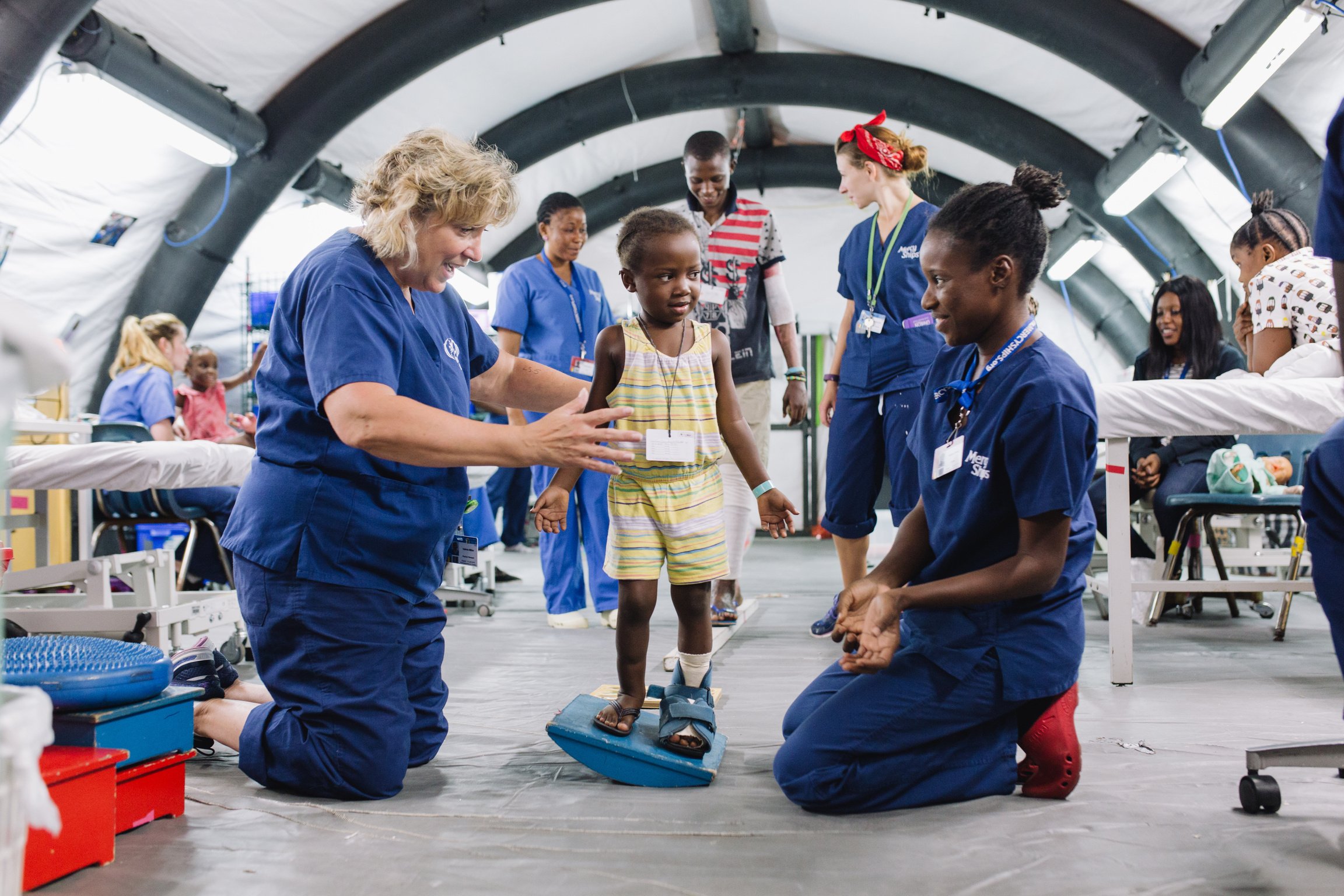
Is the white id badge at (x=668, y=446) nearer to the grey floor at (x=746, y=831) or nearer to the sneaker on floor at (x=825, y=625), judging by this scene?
the grey floor at (x=746, y=831)

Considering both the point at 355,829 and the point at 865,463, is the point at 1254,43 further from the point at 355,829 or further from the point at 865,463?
the point at 355,829

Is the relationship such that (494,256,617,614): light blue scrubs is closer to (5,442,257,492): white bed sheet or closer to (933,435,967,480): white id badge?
(5,442,257,492): white bed sheet

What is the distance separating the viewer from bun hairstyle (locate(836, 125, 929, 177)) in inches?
118

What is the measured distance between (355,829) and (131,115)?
4.52 m

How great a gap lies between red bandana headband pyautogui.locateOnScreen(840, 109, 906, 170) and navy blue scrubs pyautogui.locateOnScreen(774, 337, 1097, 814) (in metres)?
1.52

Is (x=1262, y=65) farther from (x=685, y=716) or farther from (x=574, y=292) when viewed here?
(x=685, y=716)

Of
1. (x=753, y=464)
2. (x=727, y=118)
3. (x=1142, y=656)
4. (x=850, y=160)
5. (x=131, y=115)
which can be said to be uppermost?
(x=727, y=118)

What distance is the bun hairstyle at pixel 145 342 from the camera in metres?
4.34

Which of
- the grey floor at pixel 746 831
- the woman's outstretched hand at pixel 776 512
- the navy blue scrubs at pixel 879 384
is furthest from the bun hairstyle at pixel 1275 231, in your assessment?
the woman's outstretched hand at pixel 776 512

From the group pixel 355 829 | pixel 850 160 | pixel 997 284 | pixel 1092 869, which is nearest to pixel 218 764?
pixel 355 829

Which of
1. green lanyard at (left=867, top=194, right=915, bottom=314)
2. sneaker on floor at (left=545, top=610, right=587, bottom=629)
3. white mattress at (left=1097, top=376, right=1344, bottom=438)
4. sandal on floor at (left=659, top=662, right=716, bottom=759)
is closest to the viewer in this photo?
sandal on floor at (left=659, top=662, right=716, bottom=759)

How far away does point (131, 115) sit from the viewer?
4.73 metres

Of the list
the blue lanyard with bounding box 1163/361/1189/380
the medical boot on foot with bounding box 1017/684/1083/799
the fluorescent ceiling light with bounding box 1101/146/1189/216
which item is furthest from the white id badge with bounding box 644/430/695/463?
the fluorescent ceiling light with bounding box 1101/146/1189/216

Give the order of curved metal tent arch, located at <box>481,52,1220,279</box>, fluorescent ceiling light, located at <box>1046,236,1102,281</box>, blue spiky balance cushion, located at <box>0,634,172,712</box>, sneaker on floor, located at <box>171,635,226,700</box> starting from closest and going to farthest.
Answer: blue spiky balance cushion, located at <box>0,634,172,712</box>, sneaker on floor, located at <box>171,635,226,700</box>, curved metal tent arch, located at <box>481,52,1220,279</box>, fluorescent ceiling light, located at <box>1046,236,1102,281</box>
